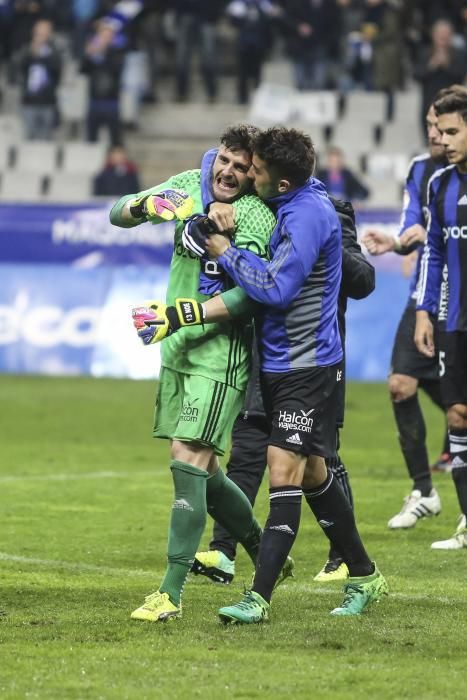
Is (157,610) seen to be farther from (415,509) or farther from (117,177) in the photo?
(117,177)

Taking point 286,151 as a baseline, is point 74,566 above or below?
below

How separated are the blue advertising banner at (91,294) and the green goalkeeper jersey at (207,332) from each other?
393 inches

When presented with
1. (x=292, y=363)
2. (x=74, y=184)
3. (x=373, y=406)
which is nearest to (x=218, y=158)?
(x=292, y=363)

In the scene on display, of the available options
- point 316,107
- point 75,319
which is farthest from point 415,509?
point 316,107

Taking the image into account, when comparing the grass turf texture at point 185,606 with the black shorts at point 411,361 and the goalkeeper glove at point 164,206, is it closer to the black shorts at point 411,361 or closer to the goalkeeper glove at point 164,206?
the black shorts at point 411,361

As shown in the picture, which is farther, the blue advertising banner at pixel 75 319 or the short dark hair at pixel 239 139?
the blue advertising banner at pixel 75 319

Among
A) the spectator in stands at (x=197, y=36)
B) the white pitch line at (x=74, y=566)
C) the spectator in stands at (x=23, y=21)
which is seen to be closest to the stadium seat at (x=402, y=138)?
the spectator in stands at (x=197, y=36)

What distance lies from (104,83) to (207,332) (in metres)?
17.9

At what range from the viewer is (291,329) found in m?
5.82

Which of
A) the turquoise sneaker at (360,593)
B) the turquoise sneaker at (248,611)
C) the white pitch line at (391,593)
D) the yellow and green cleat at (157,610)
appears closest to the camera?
the turquoise sneaker at (248,611)

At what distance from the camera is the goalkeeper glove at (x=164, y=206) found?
5.85 m

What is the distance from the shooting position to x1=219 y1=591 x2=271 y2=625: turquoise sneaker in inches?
221

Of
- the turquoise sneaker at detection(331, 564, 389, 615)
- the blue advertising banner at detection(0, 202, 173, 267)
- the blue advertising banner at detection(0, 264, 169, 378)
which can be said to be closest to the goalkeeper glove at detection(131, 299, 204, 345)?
the turquoise sneaker at detection(331, 564, 389, 615)

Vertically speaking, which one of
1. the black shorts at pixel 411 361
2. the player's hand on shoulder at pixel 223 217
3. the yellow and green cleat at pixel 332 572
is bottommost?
the yellow and green cleat at pixel 332 572
